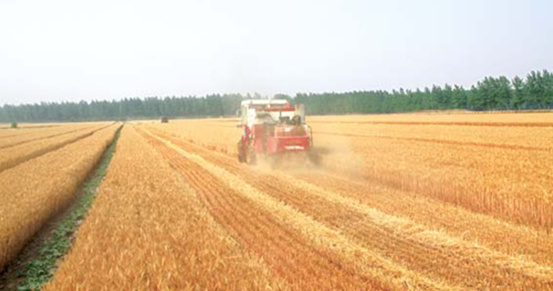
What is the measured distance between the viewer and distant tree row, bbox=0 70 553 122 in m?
87.9

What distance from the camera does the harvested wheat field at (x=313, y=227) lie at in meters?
4.80

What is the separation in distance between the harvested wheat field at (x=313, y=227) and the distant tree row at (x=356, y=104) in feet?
123

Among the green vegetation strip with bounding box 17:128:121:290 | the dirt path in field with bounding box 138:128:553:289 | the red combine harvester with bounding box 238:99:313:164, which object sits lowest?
the dirt path in field with bounding box 138:128:553:289

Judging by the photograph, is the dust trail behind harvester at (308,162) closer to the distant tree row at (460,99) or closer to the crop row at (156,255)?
the crop row at (156,255)

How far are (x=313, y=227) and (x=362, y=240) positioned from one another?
996 millimetres

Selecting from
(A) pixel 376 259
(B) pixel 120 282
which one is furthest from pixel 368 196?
(B) pixel 120 282

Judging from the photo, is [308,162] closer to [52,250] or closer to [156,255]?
[52,250]

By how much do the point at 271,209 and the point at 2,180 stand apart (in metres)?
7.83

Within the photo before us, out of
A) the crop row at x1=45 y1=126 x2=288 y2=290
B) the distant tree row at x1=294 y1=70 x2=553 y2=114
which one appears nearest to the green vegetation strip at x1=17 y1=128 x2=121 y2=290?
the crop row at x1=45 y1=126 x2=288 y2=290

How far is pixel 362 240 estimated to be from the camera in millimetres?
7008

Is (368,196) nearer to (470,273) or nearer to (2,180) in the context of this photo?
(470,273)

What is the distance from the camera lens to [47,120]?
158m

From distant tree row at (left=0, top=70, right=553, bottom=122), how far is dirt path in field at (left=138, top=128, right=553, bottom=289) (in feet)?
127

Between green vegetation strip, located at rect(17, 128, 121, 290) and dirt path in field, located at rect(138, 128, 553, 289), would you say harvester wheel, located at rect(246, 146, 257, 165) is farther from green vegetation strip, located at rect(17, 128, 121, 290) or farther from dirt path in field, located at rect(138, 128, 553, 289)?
green vegetation strip, located at rect(17, 128, 121, 290)
